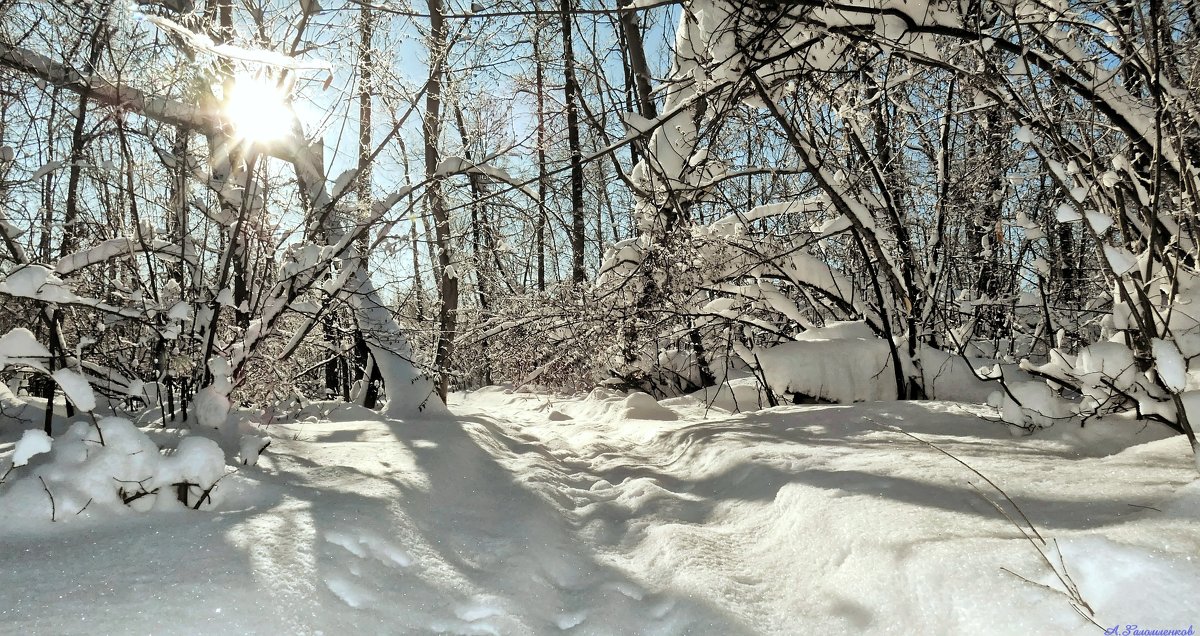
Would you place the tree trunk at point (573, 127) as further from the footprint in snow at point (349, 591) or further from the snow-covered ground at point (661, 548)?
the footprint in snow at point (349, 591)

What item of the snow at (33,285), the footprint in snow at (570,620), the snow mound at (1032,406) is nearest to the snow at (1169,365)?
the snow mound at (1032,406)

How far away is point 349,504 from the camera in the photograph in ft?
7.62

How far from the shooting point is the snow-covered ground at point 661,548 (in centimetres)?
144

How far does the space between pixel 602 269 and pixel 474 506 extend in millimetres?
3422

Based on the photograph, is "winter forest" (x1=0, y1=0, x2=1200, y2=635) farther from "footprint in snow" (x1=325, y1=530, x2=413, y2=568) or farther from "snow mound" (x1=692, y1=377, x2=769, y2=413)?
"snow mound" (x1=692, y1=377, x2=769, y2=413)

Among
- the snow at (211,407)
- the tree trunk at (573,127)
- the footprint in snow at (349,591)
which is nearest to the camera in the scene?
the footprint in snow at (349,591)

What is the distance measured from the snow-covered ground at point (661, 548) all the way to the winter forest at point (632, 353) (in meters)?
0.01

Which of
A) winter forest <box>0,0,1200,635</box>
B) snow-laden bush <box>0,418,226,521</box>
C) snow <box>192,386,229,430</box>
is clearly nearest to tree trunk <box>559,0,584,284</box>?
winter forest <box>0,0,1200,635</box>

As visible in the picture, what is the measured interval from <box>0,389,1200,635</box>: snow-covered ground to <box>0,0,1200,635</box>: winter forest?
0.05ft

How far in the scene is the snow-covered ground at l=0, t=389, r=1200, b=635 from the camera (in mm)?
1437

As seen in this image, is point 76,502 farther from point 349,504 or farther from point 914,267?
point 914,267

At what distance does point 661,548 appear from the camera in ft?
7.70

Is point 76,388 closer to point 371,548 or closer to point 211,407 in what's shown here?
point 371,548

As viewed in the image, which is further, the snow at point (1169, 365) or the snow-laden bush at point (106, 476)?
the snow at point (1169, 365)
